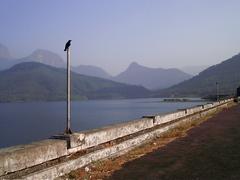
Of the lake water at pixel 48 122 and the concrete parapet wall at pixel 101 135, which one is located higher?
the concrete parapet wall at pixel 101 135

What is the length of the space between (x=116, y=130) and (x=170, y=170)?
2.33 metres

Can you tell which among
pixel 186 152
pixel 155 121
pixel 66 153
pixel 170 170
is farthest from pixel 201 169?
pixel 155 121

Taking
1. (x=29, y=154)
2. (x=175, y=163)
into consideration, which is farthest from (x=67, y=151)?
(x=175, y=163)

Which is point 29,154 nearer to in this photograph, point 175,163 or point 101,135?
point 101,135

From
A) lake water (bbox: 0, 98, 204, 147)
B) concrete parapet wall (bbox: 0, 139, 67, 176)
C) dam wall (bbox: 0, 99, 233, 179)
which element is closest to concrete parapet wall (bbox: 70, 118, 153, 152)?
dam wall (bbox: 0, 99, 233, 179)

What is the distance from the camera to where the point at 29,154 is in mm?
7016

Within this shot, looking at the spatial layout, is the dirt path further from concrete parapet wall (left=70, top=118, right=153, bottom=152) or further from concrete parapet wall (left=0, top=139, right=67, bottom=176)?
concrete parapet wall (left=0, top=139, right=67, bottom=176)

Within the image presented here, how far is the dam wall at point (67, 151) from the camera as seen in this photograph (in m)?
6.72

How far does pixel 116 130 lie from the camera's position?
34.1 ft

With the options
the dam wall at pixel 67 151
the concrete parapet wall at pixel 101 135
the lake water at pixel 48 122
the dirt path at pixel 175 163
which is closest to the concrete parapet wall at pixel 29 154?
the dam wall at pixel 67 151

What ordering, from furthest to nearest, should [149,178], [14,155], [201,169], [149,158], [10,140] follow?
[10,140]
[149,158]
[201,169]
[149,178]
[14,155]

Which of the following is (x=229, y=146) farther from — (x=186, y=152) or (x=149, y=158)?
(x=149, y=158)

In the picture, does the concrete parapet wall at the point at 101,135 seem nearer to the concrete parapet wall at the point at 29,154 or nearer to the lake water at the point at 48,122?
the concrete parapet wall at the point at 29,154

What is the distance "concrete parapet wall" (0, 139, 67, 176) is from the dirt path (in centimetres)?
67
